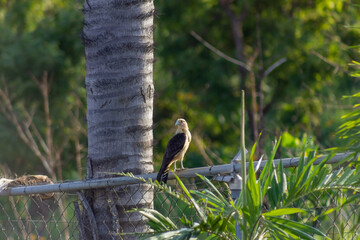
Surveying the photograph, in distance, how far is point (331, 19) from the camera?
13336mm

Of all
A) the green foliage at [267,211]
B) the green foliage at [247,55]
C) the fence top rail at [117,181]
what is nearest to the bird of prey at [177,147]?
the fence top rail at [117,181]

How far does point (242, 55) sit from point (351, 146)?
1095cm

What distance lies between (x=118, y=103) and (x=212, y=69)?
32.4ft

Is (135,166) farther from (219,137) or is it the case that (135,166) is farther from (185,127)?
(219,137)

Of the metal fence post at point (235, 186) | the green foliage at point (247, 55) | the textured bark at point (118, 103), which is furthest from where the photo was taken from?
the green foliage at point (247, 55)

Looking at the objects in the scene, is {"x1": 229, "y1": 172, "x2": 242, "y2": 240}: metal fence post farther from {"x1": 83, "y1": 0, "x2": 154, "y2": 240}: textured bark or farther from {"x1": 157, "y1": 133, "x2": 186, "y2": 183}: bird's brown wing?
{"x1": 157, "y1": 133, "x2": 186, "y2": 183}: bird's brown wing

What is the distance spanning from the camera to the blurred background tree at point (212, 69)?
489 inches

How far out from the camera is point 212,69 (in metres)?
13.3

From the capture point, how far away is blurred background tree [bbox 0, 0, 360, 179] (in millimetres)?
12422

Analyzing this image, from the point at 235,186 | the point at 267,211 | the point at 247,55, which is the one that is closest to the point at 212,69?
the point at 247,55

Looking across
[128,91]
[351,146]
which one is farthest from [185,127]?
[351,146]

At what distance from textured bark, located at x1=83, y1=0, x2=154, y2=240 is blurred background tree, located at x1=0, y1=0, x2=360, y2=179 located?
831cm

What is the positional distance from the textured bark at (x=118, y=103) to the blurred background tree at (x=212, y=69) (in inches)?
327

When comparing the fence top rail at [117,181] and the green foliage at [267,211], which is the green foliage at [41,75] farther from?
the green foliage at [267,211]
